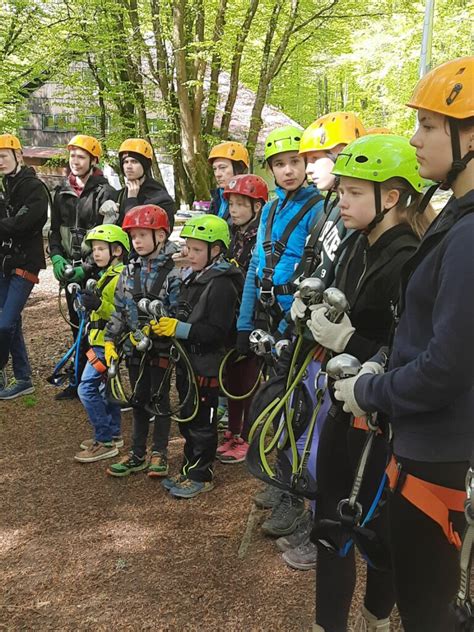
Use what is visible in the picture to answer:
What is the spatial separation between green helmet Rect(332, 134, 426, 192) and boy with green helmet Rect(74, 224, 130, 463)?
2821 mm

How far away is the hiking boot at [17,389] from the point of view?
6207 millimetres

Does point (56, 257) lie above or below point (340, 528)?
above

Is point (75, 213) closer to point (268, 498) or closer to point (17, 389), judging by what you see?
point (17, 389)

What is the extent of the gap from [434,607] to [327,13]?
16340 mm

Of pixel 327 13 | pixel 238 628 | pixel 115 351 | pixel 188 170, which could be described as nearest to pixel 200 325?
pixel 115 351

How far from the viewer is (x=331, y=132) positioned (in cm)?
339

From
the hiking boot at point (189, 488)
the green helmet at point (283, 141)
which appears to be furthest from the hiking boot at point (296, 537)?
the green helmet at point (283, 141)

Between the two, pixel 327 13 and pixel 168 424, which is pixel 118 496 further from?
pixel 327 13

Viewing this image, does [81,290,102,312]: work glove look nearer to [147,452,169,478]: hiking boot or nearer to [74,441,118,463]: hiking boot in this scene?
A: [74,441,118,463]: hiking boot

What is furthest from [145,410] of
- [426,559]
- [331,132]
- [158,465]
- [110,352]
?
[426,559]

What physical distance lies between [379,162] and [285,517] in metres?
2.49

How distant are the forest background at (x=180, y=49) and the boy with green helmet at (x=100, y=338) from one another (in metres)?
8.22

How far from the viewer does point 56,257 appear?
5879mm

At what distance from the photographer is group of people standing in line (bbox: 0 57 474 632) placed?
5.95 ft
